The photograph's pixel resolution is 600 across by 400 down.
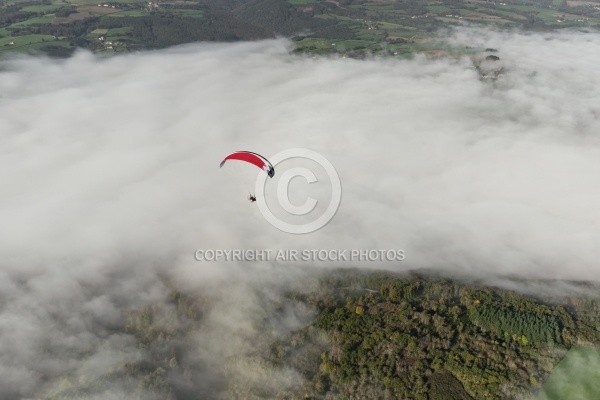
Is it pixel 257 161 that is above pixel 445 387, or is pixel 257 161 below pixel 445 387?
above

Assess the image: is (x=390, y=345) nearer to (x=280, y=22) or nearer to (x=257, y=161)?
(x=257, y=161)

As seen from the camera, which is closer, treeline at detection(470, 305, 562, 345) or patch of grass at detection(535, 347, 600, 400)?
patch of grass at detection(535, 347, 600, 400)

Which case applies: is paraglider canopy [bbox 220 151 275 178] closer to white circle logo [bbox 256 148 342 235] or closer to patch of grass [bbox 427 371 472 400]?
white circle logo [bbox 256 148 342 235]

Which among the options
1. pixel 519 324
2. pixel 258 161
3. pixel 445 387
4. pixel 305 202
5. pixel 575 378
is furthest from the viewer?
→ pixel 305 202

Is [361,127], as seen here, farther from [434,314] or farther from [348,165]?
[434,314]

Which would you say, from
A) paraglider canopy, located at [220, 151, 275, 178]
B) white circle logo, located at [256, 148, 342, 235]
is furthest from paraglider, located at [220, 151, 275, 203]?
white circle logo, located at [256, 148, 342, 235]

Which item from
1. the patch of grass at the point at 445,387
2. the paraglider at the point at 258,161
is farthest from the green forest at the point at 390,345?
the paraglider at the point at 258,161

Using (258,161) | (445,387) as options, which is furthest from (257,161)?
(445,387)

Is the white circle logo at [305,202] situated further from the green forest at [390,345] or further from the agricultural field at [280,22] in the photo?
the agricultural field at [280,22]
